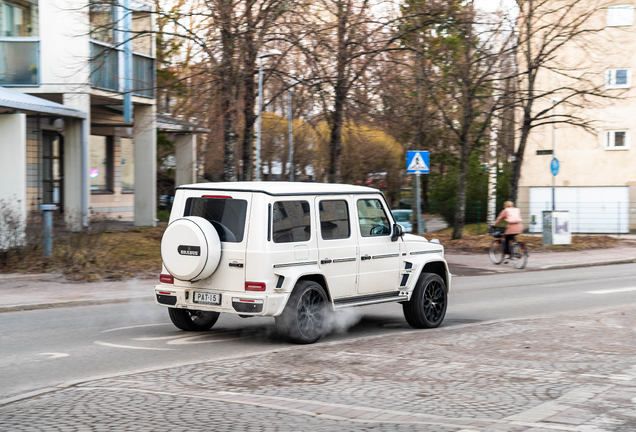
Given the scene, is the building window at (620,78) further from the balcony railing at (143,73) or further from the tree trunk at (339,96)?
the balcony railing at (143,73)

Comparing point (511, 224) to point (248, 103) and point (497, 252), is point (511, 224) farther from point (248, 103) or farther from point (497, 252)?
point (248, 103)

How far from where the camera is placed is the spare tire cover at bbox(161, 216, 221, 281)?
337 inches

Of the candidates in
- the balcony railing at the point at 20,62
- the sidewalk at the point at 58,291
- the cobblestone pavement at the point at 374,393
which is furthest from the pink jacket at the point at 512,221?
the balcony railing at the point at 20,62

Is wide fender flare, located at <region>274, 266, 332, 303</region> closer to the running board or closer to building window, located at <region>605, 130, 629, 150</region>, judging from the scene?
the running board

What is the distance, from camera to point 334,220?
934cm

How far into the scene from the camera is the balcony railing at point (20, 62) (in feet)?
73.2

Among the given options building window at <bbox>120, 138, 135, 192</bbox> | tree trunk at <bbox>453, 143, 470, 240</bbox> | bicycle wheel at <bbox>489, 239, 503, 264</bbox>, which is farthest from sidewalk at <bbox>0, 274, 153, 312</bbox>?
building window at <bbox>120, 138, 135, 192</bbox>

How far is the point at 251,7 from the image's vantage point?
19.8 meters

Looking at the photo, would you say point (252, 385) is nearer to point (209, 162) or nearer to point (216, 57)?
point (216, 57)

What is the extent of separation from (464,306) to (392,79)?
10.8 m

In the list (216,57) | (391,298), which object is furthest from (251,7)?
(391,298)

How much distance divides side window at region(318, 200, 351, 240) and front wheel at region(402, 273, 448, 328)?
1.43 metres

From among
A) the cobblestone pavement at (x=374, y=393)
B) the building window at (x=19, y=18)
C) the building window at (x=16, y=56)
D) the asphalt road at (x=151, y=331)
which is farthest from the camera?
the building window at (x=19, y=18)

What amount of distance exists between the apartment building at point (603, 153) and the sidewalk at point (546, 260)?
11193mm
